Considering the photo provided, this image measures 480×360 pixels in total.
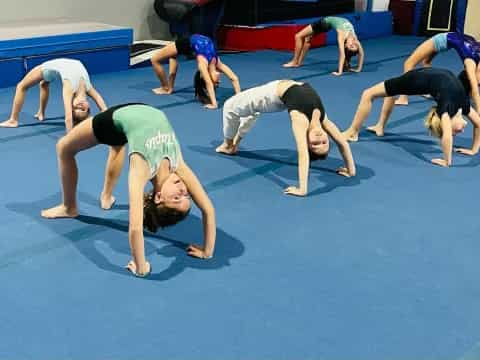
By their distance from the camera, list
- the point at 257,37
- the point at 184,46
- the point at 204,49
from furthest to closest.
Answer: the point at 257,37 → the point at 184,46 → the point at 204,49

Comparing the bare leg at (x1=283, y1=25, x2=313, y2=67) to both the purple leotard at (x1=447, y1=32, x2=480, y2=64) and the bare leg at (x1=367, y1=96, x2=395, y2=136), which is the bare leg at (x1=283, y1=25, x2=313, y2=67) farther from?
the bare leg at (x1=367, y1=96, x2=395, y2=136)

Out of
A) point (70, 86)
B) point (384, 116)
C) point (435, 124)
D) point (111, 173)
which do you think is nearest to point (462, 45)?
point (384, 116)

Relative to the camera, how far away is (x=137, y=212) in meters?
2.84

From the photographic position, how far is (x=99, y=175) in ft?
14.4

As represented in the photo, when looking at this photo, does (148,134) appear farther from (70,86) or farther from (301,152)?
(70,86)

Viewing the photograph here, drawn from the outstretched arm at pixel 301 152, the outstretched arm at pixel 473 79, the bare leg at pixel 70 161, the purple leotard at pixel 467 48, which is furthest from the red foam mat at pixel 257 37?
the bare leg at pixel 70 161

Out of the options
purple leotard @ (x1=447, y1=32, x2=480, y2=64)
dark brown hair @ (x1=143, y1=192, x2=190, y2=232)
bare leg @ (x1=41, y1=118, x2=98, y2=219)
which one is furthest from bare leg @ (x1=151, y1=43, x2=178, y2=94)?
Result: dark brown hair @ (x1=143, y1=192, x2=190, y2=232)

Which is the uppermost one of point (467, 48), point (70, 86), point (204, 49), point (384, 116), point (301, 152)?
point (467, 48)

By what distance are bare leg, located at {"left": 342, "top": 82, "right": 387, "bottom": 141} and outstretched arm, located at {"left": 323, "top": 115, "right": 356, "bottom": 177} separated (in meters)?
0.76

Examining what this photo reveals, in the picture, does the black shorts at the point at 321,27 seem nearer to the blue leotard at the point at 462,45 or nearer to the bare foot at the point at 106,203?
the blue leotard at the point at 462,45

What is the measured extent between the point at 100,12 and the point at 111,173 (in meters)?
5.97

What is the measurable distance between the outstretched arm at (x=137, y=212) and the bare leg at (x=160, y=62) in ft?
12.2

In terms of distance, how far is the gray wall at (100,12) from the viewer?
8266 millimetres

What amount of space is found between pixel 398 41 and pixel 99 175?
772 cm
